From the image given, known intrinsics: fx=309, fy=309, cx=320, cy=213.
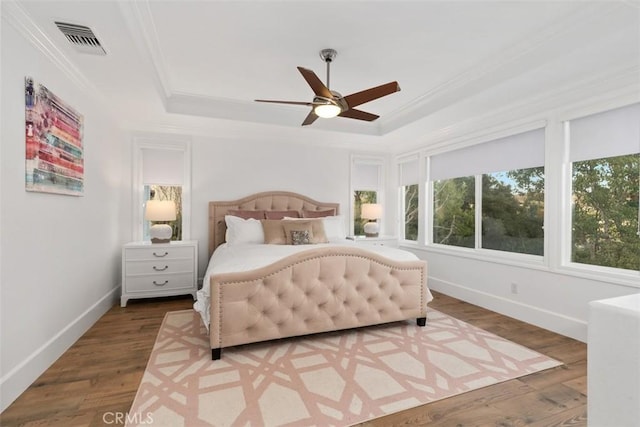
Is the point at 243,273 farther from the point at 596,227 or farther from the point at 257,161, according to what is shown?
the point at 596,227

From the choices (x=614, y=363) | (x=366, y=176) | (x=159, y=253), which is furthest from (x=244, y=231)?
(x=614, y=363)

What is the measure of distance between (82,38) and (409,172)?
4418 millimetres

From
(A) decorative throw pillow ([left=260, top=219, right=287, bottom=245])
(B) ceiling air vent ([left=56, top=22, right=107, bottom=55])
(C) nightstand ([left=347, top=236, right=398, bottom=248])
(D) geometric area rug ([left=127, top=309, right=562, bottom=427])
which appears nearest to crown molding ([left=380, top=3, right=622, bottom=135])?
(C) nightstand ([left=347, top=236, right=398, bottom=248])

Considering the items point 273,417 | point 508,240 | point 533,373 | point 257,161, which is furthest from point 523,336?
point 257,161

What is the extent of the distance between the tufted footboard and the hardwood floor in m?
0.68

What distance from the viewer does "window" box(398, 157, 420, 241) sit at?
505 cm

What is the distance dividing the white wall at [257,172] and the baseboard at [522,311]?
6.83 feet

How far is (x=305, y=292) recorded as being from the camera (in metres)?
2.58

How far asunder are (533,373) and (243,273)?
2.20 m

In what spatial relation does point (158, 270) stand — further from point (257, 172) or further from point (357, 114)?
point (357, 114)

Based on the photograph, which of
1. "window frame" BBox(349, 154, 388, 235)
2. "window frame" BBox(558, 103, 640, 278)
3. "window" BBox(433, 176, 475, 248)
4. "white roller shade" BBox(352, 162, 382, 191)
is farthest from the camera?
"white roller shade" BBox(352, 162, 382, 191)

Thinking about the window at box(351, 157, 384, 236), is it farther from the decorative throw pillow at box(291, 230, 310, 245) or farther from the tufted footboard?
the tufted footboard

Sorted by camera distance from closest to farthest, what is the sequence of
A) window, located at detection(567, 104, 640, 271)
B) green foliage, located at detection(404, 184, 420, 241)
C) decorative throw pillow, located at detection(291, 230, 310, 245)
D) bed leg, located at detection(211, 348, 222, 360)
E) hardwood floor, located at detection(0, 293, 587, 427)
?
hardwood floor, located at detection(0, 293, 587, 427), bed leg, located at detection(211, 348, 222, 360), window, located at detection(567, 104, 640, 271), decorative throw pillow, located at detection(291, 230, 310, 245), green foliage, located at detection(404, 184, 420, 241)

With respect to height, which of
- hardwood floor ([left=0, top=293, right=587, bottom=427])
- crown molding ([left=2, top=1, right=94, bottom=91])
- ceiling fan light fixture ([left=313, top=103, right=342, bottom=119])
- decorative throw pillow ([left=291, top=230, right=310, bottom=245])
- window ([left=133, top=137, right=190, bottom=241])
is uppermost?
crown molding ([left=2, top=1, right=94, bottom=91])
